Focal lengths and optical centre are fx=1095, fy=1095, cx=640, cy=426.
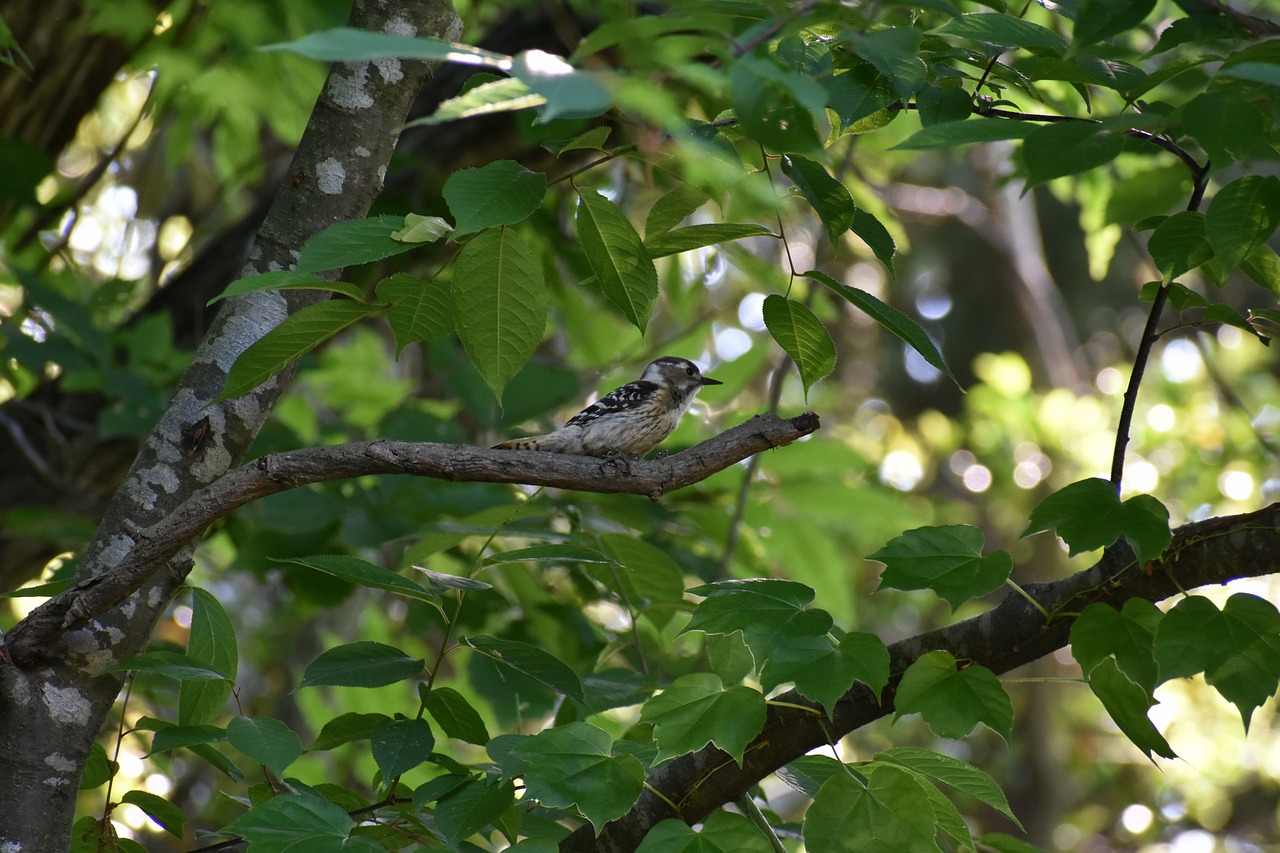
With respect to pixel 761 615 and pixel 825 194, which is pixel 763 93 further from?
pixel 761 615

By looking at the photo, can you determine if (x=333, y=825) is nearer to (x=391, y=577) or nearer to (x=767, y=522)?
(x=391, y=577)

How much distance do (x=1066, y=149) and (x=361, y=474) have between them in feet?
4.24

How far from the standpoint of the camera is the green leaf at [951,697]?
1831 millimetres

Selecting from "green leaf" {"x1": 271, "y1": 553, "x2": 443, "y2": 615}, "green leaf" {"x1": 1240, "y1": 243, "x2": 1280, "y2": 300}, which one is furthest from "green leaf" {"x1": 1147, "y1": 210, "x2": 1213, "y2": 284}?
"green leaf" {"x1": 271, "y1": 553, "x2": 443, "y2": 615}

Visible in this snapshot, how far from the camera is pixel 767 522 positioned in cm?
406

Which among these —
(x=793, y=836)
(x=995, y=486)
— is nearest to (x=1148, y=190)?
(x=793, y=836)

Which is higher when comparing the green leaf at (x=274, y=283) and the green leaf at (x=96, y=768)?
the green leaf at (x=274, y=283)

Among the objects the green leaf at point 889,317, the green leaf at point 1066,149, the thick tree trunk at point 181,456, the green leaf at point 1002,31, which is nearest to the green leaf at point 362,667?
the thick tree trunk at point 181,456

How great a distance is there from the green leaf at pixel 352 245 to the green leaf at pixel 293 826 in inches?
33.9

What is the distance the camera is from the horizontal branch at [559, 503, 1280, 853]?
194 centimetres

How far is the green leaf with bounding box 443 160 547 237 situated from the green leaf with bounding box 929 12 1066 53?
0.76m

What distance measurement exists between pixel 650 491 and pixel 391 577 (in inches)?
20.0

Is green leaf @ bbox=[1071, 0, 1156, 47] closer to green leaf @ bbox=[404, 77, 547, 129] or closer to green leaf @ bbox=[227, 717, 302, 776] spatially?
green leaf @ bbox=[404, 77, 547, 129]

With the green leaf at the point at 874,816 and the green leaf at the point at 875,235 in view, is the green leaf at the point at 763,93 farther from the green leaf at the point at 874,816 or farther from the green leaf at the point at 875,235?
the green leaf at the point at 874,816
